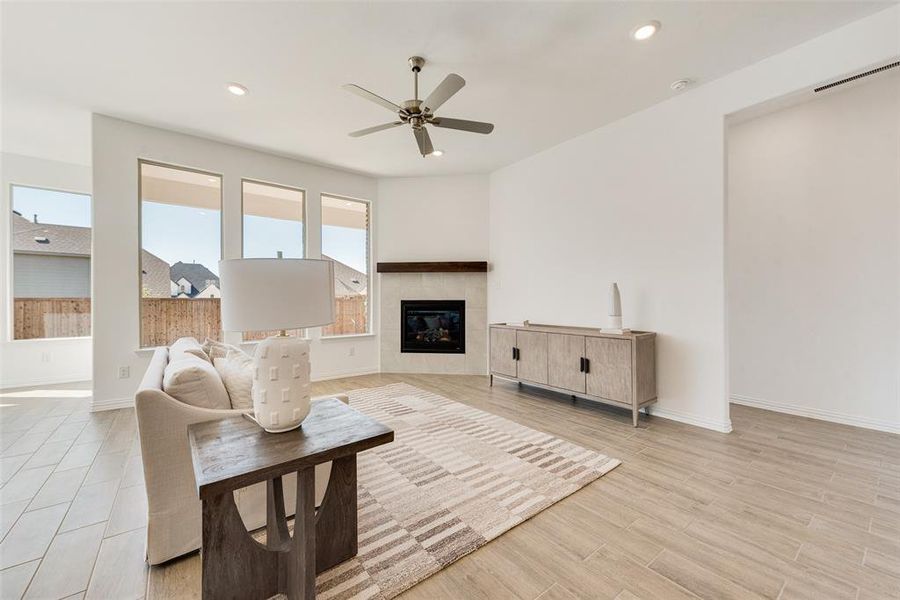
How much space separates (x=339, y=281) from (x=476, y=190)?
101 inches

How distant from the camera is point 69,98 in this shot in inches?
135

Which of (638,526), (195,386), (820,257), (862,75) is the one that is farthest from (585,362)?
(195,386)

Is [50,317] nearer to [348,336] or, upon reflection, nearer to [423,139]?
[348,336]

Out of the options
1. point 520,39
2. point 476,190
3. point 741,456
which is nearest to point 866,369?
point 741,456

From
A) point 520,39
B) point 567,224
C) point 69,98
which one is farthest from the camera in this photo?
point 567,224

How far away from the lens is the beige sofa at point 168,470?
1.51 m

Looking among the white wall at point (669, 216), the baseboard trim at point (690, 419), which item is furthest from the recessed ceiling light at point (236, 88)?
the baseboard trim at point (690, 419)

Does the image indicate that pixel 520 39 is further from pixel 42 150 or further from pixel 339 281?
pixel 42 150

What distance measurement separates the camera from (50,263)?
496cm

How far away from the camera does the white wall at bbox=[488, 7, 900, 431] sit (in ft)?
9.11

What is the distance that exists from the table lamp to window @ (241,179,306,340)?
352 centimetres

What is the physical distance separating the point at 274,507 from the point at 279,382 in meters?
0.53

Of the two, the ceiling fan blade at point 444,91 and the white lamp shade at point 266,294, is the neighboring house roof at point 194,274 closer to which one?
the ceiling fan blade at point 444,91

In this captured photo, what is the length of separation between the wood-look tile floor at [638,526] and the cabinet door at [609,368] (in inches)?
16.7
